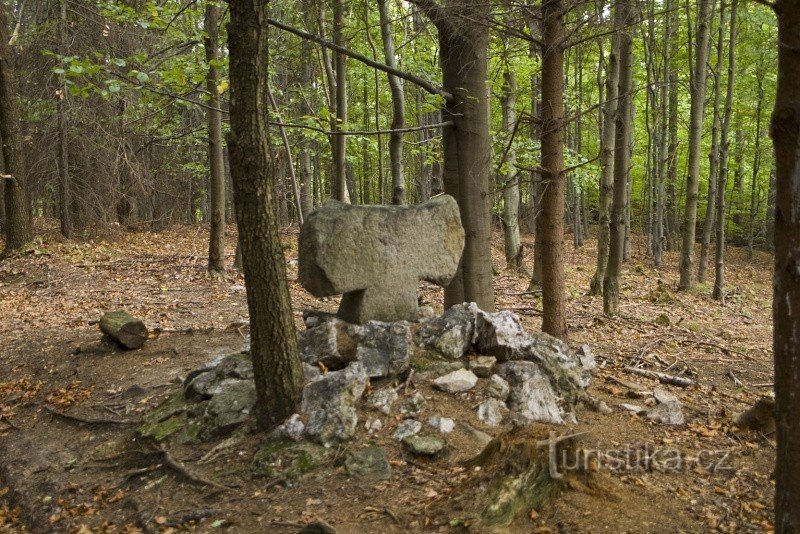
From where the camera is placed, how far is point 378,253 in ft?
19.8

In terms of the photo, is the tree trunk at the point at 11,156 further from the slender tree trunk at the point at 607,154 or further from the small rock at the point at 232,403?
the slender tree trunk at the point at 607,154

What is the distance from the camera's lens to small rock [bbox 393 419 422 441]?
487 cm

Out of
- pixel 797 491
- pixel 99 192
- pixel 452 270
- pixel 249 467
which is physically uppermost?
pixel 99 192

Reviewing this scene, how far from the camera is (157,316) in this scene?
9.64m

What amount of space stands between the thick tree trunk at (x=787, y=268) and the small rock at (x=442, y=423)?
8.58ft

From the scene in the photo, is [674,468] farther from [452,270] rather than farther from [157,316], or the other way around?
[157,316]

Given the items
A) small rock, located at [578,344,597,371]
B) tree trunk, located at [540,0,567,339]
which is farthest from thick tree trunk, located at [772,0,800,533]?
small rock, located at [578,344,597,371]

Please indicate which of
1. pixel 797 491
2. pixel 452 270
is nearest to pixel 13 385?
pixel 452 270

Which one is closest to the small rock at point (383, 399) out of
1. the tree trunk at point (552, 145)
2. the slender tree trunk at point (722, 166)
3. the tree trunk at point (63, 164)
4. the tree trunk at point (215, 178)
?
the tree trunk at point (552, 145)

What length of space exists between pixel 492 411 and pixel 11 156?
1302 centimetres

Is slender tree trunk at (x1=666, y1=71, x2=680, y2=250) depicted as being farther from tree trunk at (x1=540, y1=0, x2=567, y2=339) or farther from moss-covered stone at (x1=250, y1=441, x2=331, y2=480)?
moss-covered stone at (x1=250, y1=441, x2=331, y2=480)

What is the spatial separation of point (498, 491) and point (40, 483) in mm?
4013

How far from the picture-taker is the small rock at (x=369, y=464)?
445 centimetres

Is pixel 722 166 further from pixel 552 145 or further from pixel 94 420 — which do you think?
pixel 94 420
